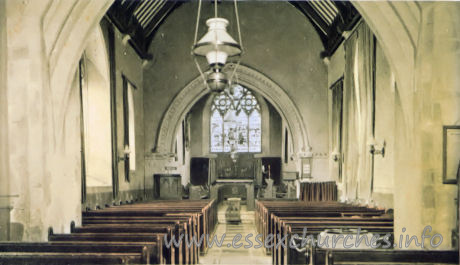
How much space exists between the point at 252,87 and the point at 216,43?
293 inches

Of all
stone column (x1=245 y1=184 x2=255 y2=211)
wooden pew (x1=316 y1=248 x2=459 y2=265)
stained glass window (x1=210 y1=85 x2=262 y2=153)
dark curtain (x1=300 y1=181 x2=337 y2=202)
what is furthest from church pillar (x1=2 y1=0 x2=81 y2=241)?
stained glass window (x1=210 y1=85 x2=262 y2=153)

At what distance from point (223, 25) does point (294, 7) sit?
771cm

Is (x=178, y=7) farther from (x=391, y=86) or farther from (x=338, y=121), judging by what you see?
(x=391, y=86)

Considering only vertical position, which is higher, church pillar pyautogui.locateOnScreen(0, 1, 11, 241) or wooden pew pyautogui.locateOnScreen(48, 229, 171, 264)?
church pillar pyautogui.locateOnScreen(0, 1, 11, 241)

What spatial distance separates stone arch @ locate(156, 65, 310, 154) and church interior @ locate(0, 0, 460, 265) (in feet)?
0.12

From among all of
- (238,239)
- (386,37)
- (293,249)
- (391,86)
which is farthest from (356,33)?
(293,249)

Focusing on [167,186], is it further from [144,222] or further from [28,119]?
[28,119]

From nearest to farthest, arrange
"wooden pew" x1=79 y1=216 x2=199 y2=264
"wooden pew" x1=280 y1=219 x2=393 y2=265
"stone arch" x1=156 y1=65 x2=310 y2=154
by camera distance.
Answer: "wooden pew" x1=280 y1=219 x2=393 y2=265
"wooden pew" x1=79 y1=216 x2=199 y2=264
"stone arch" x1=156 y1=65 x2=310 y2=154

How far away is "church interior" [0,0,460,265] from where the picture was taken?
9.45 feet

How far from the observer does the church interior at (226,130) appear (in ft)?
9.45

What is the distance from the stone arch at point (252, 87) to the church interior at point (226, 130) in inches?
1.5

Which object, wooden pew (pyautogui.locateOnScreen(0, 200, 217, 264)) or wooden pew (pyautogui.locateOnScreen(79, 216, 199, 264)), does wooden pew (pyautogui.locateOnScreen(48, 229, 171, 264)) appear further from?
wooden pew (pyautogui.locateOnScreen(79, 216, 199, 264))

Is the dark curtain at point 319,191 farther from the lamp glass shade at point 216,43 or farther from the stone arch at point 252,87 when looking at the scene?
the lamp glass shade at point 216,43

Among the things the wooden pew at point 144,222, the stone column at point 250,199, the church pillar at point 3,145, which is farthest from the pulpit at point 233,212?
the church pillar at point 3,145
